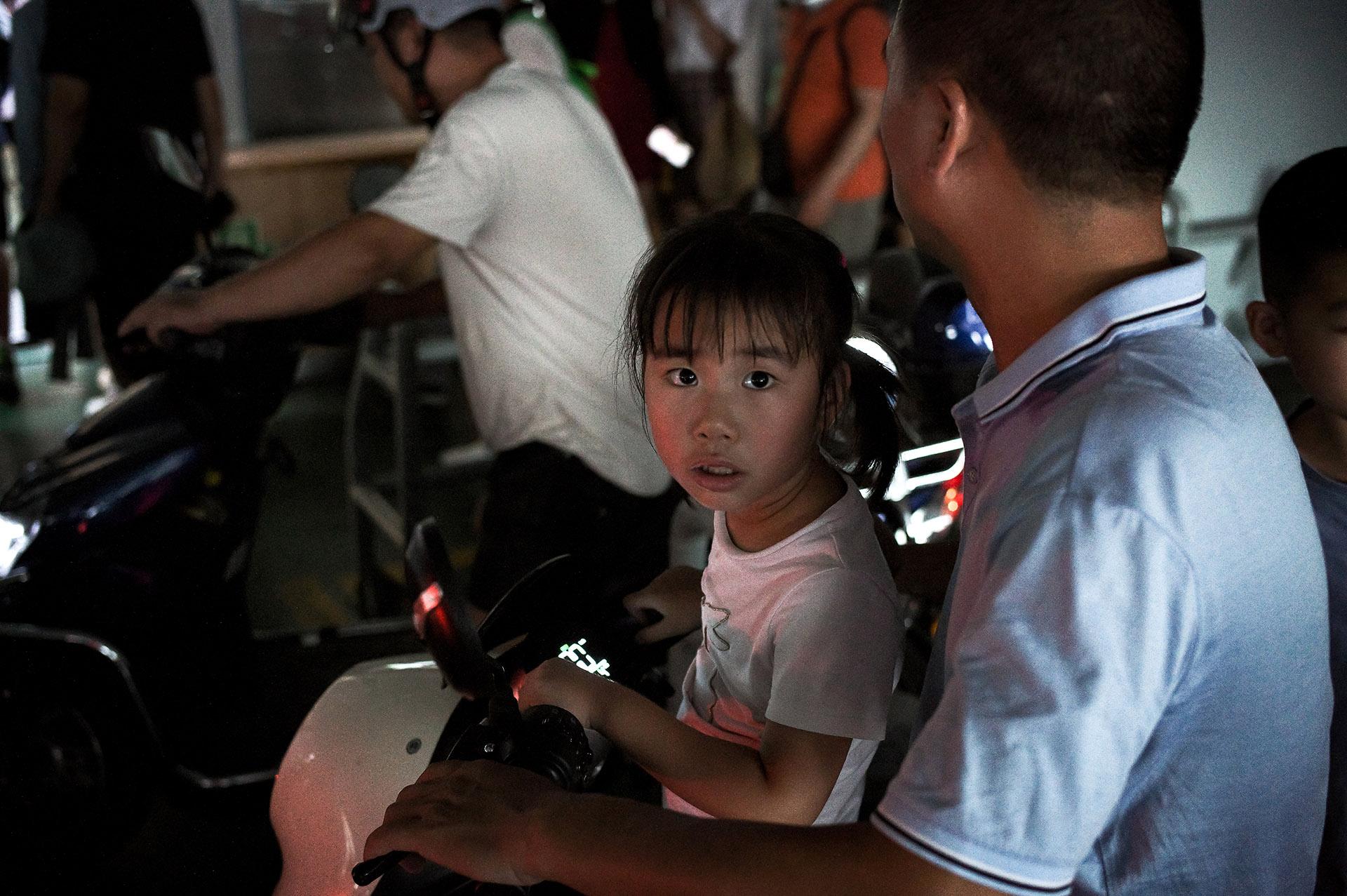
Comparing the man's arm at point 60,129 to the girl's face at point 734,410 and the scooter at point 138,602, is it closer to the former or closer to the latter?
the scooter at point 138,602

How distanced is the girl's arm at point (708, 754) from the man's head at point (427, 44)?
5.34 ft

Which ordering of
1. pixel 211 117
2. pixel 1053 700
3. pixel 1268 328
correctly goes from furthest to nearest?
1. pixel 211 117
2. pixel 1268 328
3. pixel 1053 700

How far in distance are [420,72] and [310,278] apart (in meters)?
0.52

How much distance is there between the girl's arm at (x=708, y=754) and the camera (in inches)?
45.5

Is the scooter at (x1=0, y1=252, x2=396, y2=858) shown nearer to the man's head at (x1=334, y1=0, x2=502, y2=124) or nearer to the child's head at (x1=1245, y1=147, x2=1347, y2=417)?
the man's head at (x1=334, y1=0, x2=502, y2=124)

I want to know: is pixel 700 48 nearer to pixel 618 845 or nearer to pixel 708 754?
pixel 708 754

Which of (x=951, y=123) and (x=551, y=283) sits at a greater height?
(x=951, y=123)

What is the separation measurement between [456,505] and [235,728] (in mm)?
2296

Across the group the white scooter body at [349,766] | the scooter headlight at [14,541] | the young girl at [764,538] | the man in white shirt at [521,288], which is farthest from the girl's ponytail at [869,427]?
the scooter headlight at [14,541]

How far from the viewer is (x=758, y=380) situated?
1308 millimetres

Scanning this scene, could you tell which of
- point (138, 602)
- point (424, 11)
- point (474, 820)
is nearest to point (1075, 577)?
point (474, 820)

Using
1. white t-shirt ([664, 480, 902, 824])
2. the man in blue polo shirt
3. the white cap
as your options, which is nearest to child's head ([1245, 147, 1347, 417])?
the man in blue polo shirt

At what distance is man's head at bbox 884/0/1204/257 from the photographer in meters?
0.97

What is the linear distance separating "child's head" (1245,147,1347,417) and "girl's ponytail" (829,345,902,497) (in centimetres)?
47
